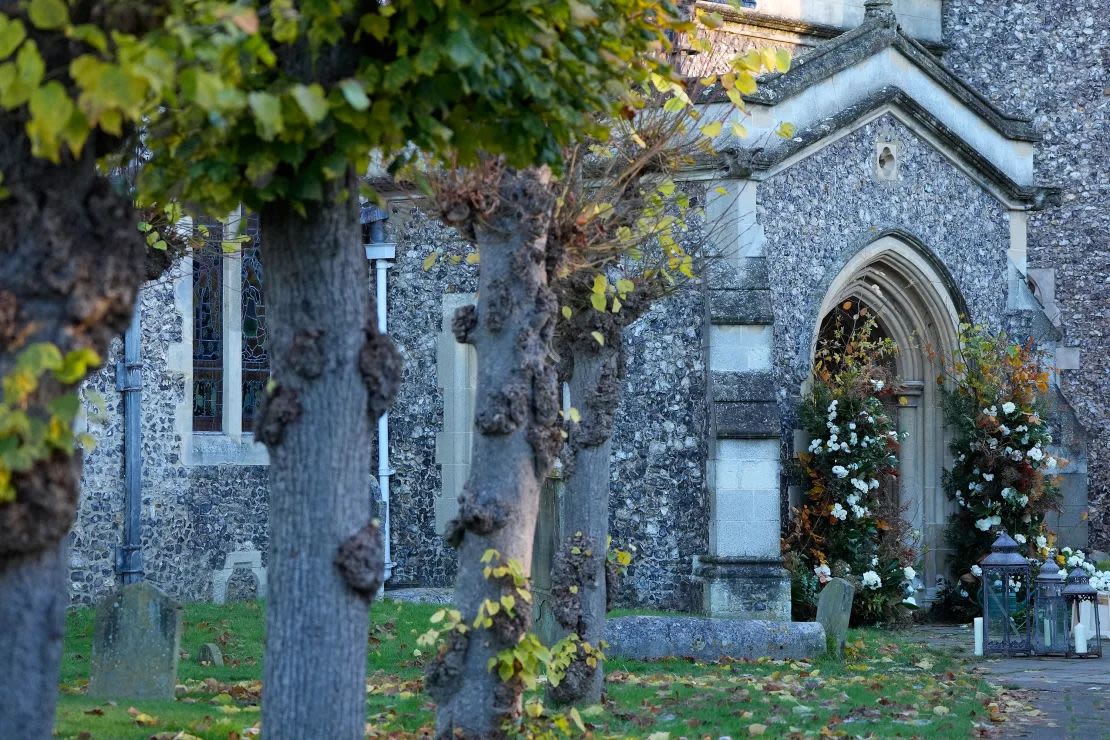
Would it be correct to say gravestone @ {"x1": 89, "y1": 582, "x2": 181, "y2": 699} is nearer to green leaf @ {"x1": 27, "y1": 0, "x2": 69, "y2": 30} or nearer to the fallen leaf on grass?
A: the fallen leaf on grass

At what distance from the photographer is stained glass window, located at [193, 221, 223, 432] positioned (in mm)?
16344

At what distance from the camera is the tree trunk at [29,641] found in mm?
4617

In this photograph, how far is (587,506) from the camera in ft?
31.4

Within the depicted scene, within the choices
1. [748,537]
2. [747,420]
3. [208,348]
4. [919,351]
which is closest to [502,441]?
[747,420]

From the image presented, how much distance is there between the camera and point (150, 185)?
5520 millimetres

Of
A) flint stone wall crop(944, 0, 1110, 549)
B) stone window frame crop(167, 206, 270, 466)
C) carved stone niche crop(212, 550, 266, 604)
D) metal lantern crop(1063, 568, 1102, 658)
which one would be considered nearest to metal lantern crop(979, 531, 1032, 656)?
metal lantern crop(1063, 568, 1102, 658)

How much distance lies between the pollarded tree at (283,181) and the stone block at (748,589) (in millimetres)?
8977

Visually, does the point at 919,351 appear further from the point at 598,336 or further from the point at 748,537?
the point at 598,336

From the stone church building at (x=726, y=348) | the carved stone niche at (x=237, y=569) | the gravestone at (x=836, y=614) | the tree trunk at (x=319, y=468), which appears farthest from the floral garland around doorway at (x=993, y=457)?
the tree trunk at (x=319, y=468)

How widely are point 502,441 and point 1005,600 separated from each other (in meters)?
7.15

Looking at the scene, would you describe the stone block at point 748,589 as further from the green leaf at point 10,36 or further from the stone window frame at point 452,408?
the green leaf at point 10,36

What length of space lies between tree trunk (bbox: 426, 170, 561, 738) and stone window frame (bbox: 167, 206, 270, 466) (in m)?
8.46

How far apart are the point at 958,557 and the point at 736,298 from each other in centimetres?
436

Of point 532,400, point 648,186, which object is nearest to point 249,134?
point 532,400
